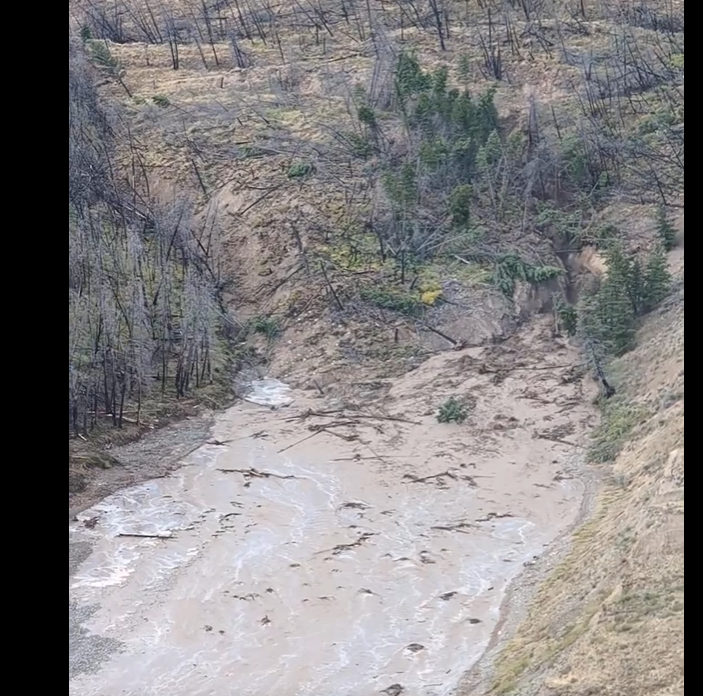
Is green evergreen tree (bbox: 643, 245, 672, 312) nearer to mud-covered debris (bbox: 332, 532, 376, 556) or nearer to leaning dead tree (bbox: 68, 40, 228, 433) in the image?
mud-covered debris (bbox: 332, 532, 376, 556)

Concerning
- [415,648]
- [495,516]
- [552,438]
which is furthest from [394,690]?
[552,438]

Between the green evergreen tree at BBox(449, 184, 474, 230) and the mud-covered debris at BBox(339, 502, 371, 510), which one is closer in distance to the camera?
the mud-covered debris at BBox(339, 502, 371, 510)

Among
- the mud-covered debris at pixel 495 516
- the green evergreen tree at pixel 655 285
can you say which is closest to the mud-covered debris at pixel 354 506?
the mud-covered debris at pixel 495 516

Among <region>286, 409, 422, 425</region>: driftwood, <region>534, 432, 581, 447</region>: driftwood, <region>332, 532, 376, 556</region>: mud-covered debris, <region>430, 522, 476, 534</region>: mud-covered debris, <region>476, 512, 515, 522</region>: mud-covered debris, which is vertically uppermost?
<region>286, 409, 422, 425</region>: driftwood

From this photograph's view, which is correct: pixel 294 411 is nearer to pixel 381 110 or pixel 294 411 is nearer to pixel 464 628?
pixel 464 628

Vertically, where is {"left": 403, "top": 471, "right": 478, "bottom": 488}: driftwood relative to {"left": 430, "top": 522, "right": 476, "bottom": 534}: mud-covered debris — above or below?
above

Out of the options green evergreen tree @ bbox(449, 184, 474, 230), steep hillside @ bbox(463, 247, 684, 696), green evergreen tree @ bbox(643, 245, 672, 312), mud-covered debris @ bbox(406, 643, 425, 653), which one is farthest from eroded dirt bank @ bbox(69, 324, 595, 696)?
green evergreen tree @ bbox(449, 184, 474, 230)

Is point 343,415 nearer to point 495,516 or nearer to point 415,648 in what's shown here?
point 495,516

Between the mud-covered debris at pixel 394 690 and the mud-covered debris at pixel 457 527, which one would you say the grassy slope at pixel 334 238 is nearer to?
the mud-covered debris at pixel 394 690
